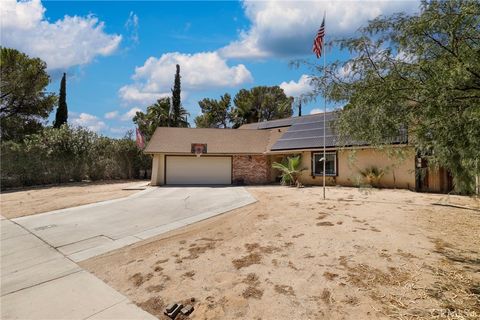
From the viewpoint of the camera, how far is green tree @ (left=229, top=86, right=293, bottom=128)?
3925 cm

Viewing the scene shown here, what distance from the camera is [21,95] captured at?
77.9 ft

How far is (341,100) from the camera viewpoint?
4.67m

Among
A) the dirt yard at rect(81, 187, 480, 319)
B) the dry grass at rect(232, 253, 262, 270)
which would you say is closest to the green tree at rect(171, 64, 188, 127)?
the dirt yard at rect(81, 187, 480, 319)

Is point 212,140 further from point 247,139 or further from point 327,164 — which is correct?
point 327,164

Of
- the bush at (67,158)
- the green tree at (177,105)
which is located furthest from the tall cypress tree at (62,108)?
the green tree at (177,105)

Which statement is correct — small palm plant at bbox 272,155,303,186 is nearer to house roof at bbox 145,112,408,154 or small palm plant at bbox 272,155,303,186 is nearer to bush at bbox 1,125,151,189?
house roof at bbox 145,112,408,154

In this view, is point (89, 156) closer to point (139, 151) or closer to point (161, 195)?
point (139, 151)

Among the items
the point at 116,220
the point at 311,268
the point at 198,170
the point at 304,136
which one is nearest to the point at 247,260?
the point at 311,268

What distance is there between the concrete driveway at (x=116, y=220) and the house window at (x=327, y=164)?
22.0 ft

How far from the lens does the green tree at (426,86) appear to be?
3377 mm

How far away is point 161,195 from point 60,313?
422 inches

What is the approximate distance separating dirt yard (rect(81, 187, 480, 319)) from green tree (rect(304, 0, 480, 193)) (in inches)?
65.5

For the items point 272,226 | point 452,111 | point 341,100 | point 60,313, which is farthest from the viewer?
point 272,226

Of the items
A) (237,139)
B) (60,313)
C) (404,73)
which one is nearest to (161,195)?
(237,139)
